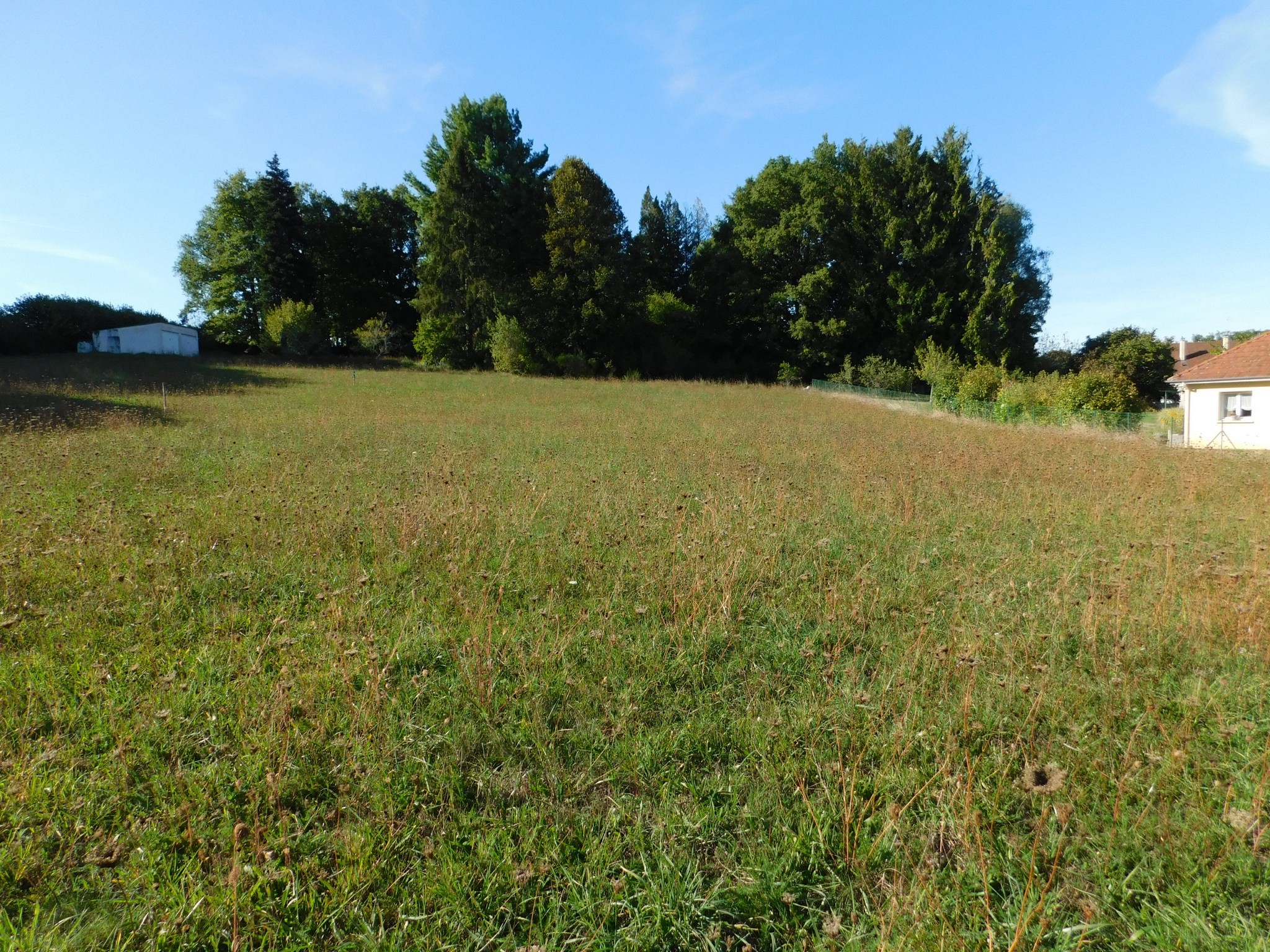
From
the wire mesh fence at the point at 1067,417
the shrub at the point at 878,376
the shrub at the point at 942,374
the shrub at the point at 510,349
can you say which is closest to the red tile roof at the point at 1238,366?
the wire mesh fence at the point at 1067,417

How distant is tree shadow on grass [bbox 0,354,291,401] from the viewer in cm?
2067

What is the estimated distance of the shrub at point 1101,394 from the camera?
2234cm

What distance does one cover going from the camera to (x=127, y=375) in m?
25.5

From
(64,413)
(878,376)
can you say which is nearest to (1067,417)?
(878,376)

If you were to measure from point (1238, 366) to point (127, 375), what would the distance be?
136 feet

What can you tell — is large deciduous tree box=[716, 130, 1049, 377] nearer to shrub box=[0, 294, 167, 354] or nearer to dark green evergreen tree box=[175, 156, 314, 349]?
dark green evergreen tree box=[175, 156, 314, 349]

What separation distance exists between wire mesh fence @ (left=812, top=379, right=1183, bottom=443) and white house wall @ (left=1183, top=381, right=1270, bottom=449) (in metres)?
0.51

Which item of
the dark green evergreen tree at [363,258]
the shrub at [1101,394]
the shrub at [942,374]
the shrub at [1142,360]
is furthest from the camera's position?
the dark green evergreen tree at [363,258]

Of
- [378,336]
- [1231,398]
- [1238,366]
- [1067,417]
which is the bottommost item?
[1067,417]

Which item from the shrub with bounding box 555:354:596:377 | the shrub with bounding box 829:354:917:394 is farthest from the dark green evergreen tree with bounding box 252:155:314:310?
the shrub with bounding box 829:354:917:394

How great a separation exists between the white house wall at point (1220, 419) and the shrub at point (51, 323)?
58073 mm

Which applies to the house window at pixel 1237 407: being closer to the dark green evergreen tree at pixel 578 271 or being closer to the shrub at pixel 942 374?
the shrub at pixel 942 374

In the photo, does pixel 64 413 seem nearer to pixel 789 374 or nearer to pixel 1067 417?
pixel 1067 417

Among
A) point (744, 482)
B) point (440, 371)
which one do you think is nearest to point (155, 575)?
point (744, 482)
